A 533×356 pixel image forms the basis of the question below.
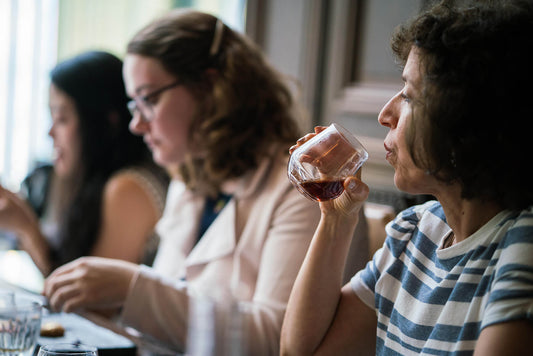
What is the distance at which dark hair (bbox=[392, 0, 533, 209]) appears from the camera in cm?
79

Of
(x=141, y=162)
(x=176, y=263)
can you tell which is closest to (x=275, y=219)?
(x=176, y=263)

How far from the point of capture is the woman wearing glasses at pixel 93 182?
2.19 meters

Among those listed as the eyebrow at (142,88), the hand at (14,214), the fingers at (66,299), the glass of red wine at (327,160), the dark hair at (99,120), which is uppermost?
the glass of red wine at (327,160)

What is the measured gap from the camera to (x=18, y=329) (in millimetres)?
1011

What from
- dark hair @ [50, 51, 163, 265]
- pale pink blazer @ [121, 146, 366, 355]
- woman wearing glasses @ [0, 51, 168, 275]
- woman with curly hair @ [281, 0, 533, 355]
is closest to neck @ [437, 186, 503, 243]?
woman with curly hair @ [281, 0, 533, 355]

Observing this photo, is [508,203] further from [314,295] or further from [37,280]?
[37,280]

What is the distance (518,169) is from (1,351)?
2.46ft

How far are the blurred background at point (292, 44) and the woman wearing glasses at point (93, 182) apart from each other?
41 centimetres

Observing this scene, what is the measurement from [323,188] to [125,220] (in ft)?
4.42

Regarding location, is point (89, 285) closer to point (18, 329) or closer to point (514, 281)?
point (18, 329)

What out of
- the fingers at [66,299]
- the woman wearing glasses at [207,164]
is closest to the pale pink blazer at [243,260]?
the woman wearing glasses at [207,164]

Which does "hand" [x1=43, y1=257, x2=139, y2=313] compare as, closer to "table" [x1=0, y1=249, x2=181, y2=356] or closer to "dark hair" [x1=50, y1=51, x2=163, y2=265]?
"table" [x1=0, y1=249, x2=181, y2=356]

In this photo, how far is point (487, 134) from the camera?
2.63ft

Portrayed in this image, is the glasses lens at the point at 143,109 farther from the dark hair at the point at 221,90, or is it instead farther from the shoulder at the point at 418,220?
the shoulder at the point at 418,220
